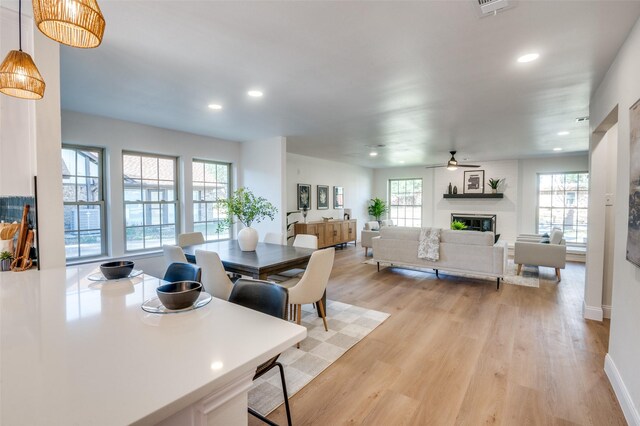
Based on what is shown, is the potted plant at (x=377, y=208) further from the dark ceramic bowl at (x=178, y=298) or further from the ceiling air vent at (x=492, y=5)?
the dark ceramic bowl at (x=178, y=298)

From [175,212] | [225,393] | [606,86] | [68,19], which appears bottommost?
[225,393]

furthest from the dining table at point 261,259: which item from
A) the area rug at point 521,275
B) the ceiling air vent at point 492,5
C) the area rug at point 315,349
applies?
the area rug at point 521,275

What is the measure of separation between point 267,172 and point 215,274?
3163 millimetres

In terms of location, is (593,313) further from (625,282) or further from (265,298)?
(265,298)

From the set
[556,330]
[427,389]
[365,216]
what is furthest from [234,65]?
[365,216]

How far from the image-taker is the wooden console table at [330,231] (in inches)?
286

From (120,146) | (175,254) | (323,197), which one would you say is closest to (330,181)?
(323,197)

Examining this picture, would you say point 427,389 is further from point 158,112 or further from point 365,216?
point 365,216

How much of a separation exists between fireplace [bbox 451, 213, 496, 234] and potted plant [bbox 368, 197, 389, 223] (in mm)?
2272

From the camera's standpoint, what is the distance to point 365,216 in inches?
413

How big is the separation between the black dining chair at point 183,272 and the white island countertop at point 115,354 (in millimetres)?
519

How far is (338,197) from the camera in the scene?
909cm

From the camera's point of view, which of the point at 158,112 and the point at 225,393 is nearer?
the point at 225,393

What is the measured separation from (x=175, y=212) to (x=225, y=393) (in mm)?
4923
